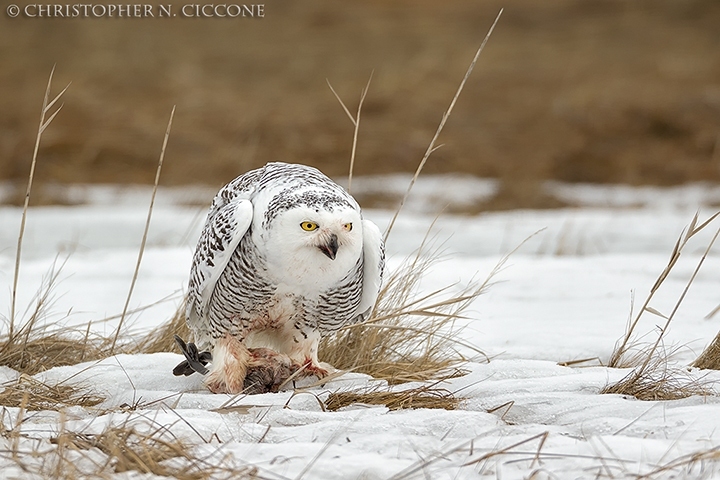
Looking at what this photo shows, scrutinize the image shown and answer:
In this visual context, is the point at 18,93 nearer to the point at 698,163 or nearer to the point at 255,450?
the point at 698,163

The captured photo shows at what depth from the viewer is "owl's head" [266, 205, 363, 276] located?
276 centimetres

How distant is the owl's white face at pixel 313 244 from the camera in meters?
2.76

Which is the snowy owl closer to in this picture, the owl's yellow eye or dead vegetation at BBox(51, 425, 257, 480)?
the owl's yellow eye

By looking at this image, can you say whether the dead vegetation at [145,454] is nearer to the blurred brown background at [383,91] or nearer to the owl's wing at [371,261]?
the owl's wing at [371,261]

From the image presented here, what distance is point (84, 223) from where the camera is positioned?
891 centimetres

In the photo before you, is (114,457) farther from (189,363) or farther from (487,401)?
(487,401)

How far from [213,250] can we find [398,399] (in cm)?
86

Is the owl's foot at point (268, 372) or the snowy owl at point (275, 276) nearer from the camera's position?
the snowy owl at point (275, 276)

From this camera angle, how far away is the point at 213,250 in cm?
303

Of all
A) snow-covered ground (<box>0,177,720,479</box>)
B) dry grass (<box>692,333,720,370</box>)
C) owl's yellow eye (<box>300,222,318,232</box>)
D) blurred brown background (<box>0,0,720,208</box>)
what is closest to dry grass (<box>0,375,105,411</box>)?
snow-covered ground (<box>0,177,720,479</box>)

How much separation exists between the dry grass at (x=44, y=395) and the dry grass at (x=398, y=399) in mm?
847

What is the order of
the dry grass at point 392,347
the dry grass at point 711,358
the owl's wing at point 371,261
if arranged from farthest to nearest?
the dry grass at point 392,347
the dry grass at point 711,358
the owl's wing at point 371,261

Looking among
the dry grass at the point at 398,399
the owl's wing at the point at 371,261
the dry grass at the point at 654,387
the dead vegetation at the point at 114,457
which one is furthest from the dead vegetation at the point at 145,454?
the dry grass at the point at 654,387

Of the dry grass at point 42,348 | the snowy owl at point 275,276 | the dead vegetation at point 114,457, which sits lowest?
the dry grass at point 42,348
